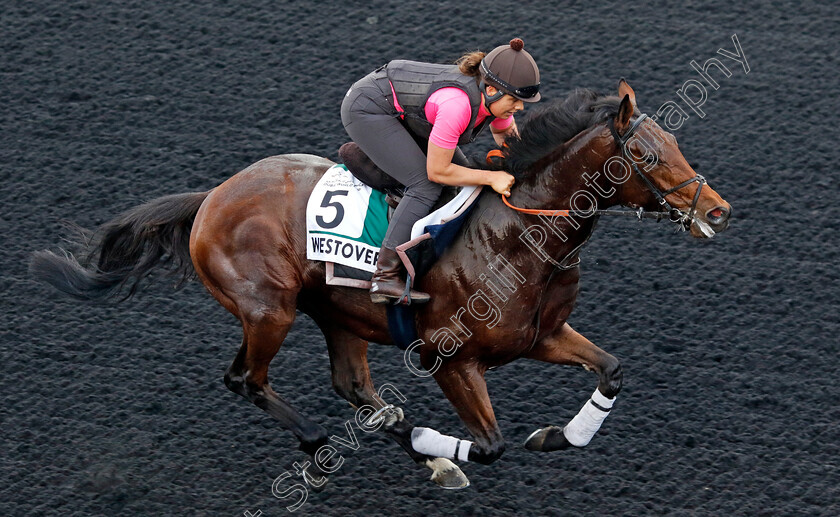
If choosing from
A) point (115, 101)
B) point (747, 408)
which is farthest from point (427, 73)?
point (115, 101)

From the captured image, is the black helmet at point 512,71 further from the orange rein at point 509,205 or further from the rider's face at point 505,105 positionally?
the orange rein at point 509,205

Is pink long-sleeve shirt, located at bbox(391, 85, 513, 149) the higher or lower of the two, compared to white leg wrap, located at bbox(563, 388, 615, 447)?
higher

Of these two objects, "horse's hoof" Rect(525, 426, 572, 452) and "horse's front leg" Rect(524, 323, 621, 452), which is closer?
"horse's front leg" Rect(524, 323, 621, 452)

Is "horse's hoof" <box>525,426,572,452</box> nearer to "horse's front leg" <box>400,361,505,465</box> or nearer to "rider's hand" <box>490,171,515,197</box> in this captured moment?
"horse's front leg" <box>400,361,505,465</box>

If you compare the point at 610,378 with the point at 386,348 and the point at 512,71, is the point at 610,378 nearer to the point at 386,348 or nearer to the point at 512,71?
the point at 512,71

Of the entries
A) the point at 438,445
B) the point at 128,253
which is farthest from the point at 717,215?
the point at 128,253

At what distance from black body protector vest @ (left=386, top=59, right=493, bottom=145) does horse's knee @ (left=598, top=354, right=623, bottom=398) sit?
1.06 meters

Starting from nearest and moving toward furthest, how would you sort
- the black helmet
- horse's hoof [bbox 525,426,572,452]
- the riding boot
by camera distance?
the black helmet, the riding boot, horse's hoof [bbox 525,426,572,452]

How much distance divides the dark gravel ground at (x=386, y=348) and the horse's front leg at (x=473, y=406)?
0.39 meters

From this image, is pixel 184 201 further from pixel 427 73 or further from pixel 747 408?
pixel 747 408

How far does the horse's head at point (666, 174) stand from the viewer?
4000mm

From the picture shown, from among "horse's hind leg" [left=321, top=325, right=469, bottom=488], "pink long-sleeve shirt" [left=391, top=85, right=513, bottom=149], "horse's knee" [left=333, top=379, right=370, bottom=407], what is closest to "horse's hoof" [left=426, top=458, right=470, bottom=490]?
"horse's hind leg" [left=321, top=325, right=469, bottom=488]

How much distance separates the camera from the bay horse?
4.15 metres

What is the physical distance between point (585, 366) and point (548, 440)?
0.37 m
